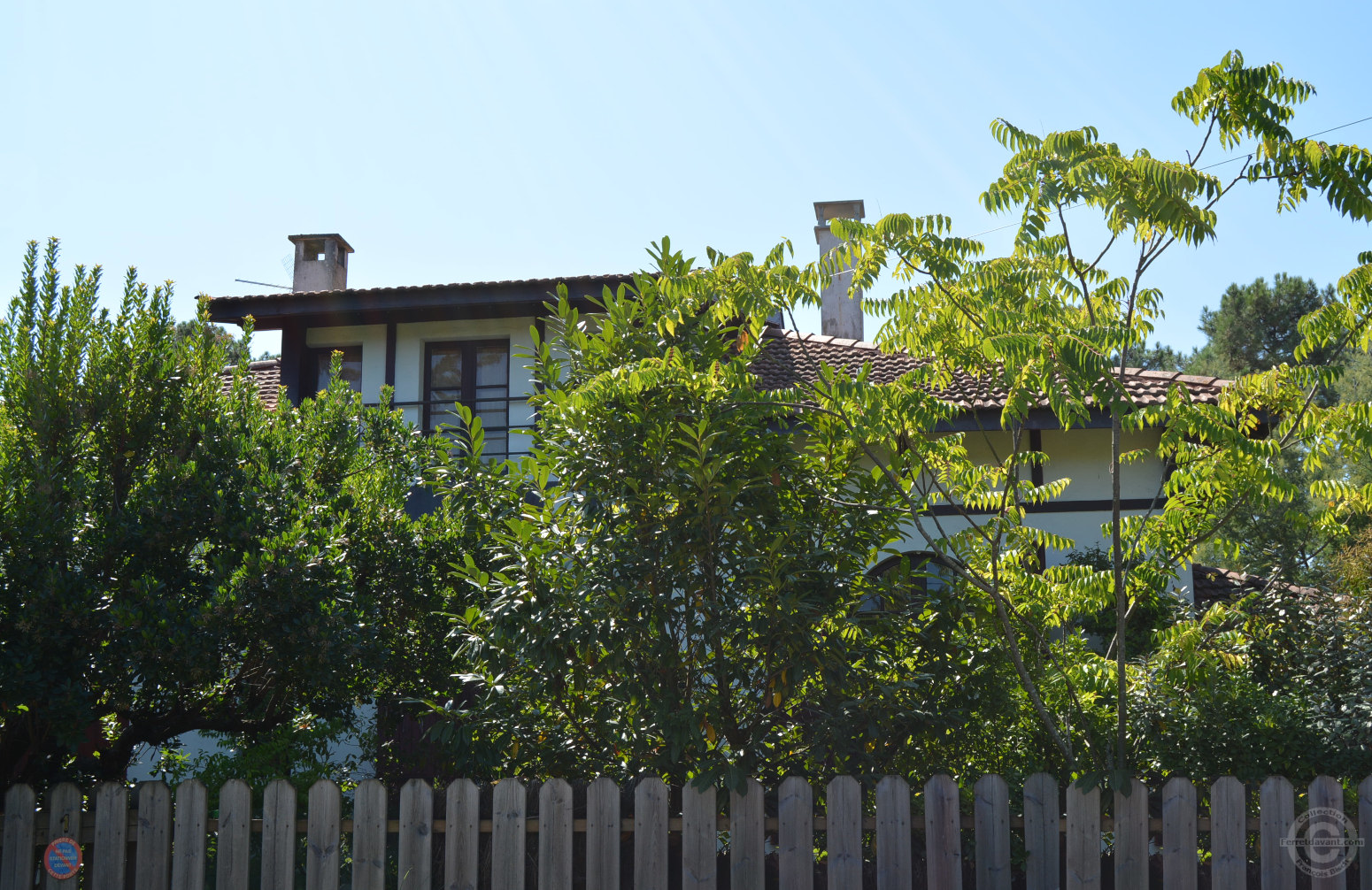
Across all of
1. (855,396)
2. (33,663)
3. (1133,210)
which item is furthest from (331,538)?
(1133,210)

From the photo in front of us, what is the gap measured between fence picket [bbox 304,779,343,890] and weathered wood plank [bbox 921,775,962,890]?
2.60 m

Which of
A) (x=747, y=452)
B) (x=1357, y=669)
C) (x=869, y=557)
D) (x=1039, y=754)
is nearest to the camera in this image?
(x=747, y=452)

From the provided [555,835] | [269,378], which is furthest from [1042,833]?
[269,378]

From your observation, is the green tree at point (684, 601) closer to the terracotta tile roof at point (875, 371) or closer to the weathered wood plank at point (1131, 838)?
the weathered wood plank at point (1131, 838)

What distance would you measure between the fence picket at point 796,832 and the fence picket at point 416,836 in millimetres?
1677

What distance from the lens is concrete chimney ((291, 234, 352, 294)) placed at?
61.2 feet

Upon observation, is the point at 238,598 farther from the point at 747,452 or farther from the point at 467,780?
the point at 747,452

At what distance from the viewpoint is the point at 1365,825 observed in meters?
5.05

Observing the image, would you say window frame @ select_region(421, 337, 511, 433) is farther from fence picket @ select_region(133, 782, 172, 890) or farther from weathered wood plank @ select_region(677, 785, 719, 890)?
weathered wood plank @ select_region(677, 785, 719, 890)

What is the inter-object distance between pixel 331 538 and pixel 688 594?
74.7 inches

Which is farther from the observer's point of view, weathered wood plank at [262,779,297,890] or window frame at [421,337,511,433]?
window frame at [421,337,511,433]

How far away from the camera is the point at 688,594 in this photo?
508 cm

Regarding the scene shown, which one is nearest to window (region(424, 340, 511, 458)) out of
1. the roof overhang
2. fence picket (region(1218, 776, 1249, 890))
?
the roof overhang

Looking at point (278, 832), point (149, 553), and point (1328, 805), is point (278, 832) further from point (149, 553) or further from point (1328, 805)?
point (1328, 805)
